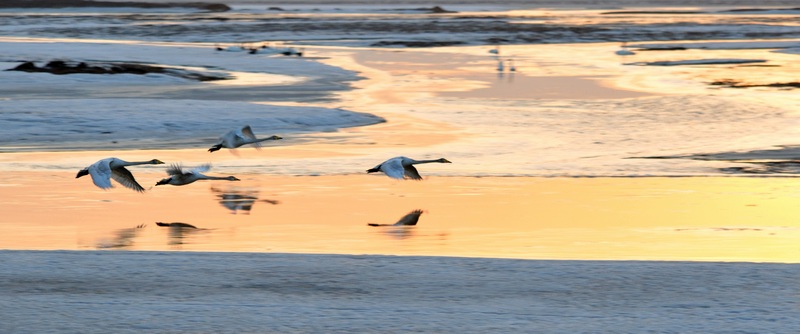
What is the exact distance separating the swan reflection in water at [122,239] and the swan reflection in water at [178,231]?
18cm

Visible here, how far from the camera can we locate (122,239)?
8445 mm

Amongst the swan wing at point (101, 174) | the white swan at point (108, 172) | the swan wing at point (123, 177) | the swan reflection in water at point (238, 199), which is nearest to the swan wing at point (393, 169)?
the swan reflection in water at point (238, 199)

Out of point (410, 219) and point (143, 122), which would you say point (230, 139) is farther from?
point (143, 122)

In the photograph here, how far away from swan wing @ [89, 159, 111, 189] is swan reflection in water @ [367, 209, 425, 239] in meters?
1.61

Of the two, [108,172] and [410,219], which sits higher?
[108,172]

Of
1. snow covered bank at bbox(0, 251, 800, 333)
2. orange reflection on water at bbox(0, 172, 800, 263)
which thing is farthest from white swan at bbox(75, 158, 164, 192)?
snow covered bank at bbox(0, 251, 800, 333)

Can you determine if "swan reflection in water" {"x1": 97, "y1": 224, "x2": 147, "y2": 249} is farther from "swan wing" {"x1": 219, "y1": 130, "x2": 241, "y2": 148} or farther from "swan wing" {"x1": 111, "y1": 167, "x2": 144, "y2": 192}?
"swan wing" {"x1": 219, "y1": 130, "x2": 241, "y2": 148}

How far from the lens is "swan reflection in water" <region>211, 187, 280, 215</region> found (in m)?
9.98

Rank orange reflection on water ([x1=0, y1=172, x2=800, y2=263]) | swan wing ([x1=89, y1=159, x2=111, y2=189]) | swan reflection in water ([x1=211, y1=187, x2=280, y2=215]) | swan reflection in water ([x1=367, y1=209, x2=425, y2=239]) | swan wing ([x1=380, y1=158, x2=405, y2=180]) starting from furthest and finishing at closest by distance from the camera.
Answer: swan reflection in water ([x1=211, y1=187, x2=280, y2=215]) < swan wing ([x1=380, y1=158, x2=405, y2=180]) < swan wing ([x1=89, y1=159, x2=111, y2=189]) < swan reflection in water ([x1=367, y1=209, x2=425, y2=239]) < orange reflection on water ([x1=0, y1=172, x2=800, y2=263])

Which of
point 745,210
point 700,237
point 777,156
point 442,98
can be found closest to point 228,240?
point 700,237

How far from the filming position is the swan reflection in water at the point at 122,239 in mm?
8156

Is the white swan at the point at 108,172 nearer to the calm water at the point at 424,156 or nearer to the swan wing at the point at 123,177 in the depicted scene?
the swan wing at the point at 123,177

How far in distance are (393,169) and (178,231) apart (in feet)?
5.24

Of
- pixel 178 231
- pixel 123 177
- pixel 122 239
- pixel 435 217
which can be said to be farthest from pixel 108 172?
pixel 435 217
